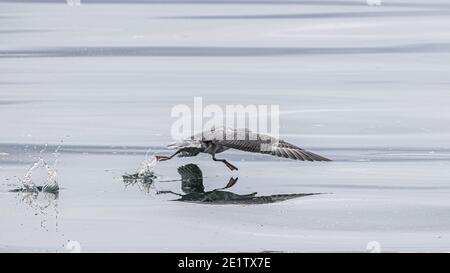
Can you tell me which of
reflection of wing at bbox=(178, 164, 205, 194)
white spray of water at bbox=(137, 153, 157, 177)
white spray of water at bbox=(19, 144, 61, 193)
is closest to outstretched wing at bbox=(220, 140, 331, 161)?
reflection of wing at bbox=(178, 164, 205, 194)

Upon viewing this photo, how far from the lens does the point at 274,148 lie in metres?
11.0

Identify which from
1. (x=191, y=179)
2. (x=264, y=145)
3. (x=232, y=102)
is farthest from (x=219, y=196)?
(x=232, y=102)

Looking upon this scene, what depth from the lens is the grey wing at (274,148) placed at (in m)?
10.8

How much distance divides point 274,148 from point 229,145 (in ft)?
1.52

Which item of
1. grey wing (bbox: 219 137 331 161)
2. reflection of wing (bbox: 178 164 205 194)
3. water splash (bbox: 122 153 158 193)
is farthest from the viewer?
grey wing (bbox: 219 137 331 161)

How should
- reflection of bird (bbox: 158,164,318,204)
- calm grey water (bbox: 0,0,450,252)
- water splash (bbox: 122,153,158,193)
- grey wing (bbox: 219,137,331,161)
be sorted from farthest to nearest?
1. grey wing (bbox: 219,137,331,161)
2. water splash (bbox: 122,153,158,193)
3. reflection of bird (bbox: 158,164,318,204)
4. calm grey water (bbox: 0,0,450,252)

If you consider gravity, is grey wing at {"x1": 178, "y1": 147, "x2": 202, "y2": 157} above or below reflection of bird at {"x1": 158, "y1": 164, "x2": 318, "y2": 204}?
above

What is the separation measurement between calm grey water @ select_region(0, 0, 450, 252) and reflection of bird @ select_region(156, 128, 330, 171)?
0.45 feet

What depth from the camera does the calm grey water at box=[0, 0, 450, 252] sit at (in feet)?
30.1

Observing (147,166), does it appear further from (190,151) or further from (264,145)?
(264,145)

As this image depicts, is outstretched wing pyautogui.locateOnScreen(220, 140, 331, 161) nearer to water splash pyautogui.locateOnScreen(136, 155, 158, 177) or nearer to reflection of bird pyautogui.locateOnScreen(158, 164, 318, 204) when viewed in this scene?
reflection of bird pyautogui.locateOnScreen(158, 164, 318, 204)

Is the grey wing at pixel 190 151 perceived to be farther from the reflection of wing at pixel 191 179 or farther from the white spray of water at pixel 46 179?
the white spray of water at pixel 46 179
